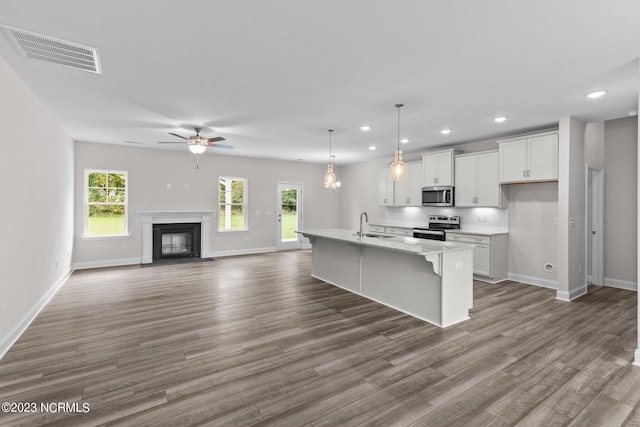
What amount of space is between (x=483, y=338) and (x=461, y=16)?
290cm

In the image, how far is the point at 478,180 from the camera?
5762 millimetres

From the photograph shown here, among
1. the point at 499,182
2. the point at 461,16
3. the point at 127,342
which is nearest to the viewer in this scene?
the point at 461,16

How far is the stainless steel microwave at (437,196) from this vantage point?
617cm

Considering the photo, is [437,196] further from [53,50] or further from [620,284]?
[53,50]

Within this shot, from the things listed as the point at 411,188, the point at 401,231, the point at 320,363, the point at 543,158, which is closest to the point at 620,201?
the point at 543,158

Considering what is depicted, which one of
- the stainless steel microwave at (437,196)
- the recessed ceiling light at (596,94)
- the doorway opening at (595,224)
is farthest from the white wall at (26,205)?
the doorway opening at (595,224)

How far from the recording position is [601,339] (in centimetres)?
313

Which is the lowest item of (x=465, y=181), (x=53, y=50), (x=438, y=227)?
(x=438, y=227)

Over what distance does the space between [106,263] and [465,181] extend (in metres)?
7.67

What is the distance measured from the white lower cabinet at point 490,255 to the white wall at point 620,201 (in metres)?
1.49

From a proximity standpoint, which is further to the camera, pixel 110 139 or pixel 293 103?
pixel 110 139

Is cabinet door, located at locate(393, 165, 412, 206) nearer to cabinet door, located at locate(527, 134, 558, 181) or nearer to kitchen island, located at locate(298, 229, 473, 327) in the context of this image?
cabinet door, located at locate(527, 134, 558, 181)

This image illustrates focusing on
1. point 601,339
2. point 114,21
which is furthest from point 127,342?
point 601,339

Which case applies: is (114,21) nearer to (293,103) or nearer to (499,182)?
(293,103)
